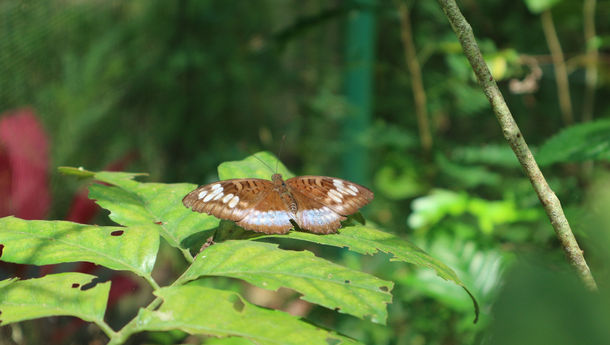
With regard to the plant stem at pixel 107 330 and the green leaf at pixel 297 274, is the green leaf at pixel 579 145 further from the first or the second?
the plant stem at pixel 107 330

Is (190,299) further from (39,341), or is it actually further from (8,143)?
(8,143)

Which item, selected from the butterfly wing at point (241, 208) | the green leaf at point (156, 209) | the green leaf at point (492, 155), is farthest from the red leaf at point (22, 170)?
the green leaf at point (492, 155)

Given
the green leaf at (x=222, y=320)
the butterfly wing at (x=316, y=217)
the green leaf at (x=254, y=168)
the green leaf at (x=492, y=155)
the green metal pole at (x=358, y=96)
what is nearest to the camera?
the green leaf at (x=222, y=320)

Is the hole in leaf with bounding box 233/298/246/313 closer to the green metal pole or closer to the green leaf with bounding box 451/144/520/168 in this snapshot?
the green leaf with bounding box 451/144/520/168

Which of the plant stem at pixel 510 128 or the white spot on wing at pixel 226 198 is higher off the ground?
the plant stem at pixel 510 128

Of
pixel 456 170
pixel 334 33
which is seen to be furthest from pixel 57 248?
pixel 334 33

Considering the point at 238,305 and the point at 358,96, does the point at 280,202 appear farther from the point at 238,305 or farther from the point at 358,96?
the point at 358,96

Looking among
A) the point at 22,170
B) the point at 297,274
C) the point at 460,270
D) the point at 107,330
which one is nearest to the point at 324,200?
the point at 297,274
